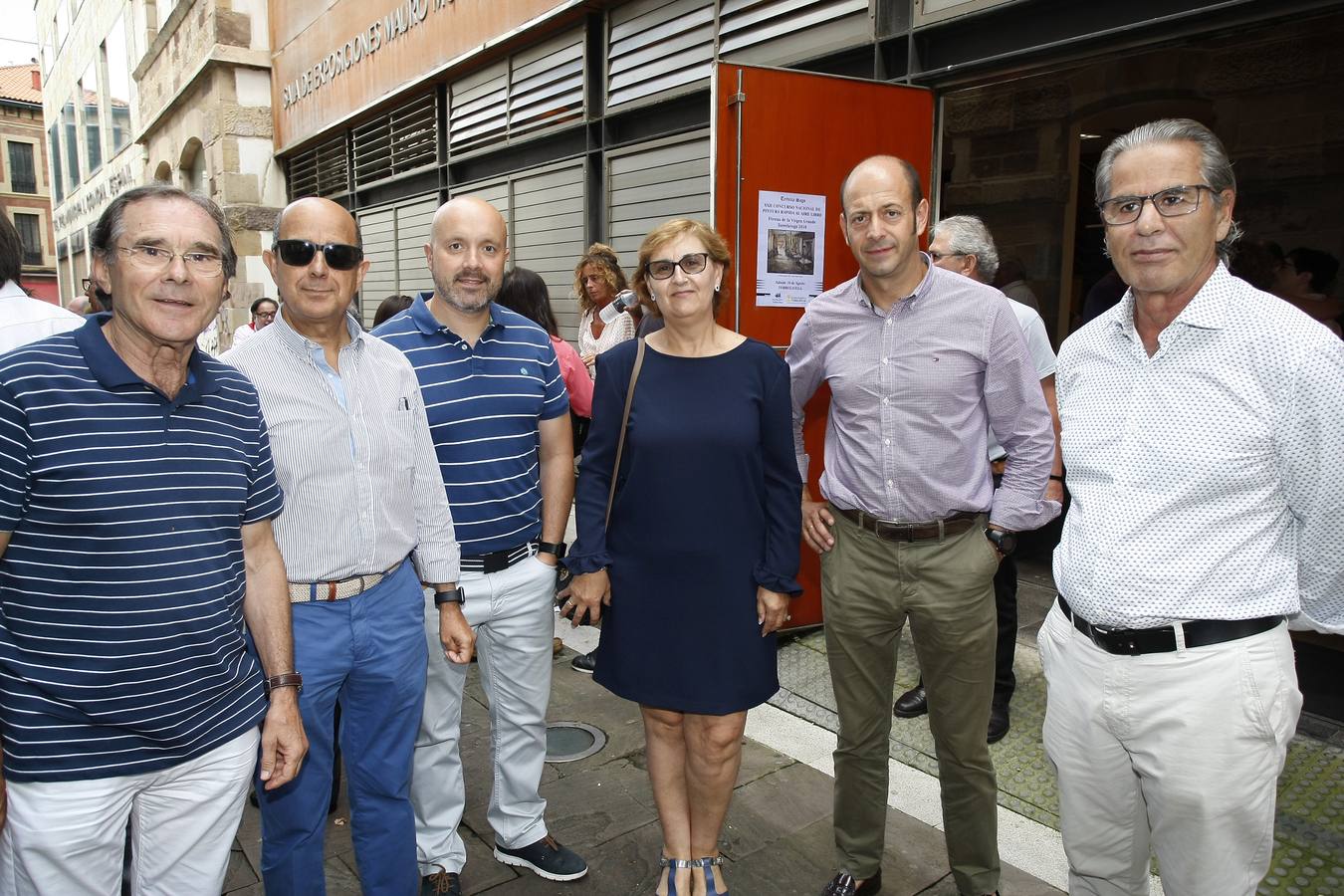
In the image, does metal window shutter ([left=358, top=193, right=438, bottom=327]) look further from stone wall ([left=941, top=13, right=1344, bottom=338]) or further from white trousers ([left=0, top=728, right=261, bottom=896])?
white trousers ([left=0, top=728, right=261, bottom=896])

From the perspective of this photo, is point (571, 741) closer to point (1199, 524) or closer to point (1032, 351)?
point (1032, 351)

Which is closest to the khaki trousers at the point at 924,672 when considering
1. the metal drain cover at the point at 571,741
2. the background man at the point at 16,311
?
the metal drain cover at the point at 571,741

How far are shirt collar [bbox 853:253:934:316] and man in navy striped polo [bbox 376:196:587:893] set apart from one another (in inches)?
41.3

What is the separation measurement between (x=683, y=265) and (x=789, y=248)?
2182mm

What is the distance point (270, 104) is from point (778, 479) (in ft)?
47.1

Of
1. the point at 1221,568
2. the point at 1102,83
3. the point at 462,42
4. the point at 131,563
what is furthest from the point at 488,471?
the point at 1102,83

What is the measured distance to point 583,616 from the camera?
9.16 feet

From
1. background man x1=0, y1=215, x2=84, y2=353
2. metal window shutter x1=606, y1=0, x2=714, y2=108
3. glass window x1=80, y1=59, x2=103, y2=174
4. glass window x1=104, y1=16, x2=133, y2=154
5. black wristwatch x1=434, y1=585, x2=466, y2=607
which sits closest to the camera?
background man x1=0, y1=215, x2=84, y2=353

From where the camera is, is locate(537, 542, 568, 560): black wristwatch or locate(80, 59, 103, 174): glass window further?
locate(80, 59, 103, 174): glass window

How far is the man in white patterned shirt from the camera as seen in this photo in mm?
1787

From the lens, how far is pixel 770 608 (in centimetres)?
265

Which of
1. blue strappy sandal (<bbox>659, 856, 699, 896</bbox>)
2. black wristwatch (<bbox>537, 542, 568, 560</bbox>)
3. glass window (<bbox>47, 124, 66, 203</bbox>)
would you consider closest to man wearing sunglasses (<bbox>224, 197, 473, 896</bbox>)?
black wristwatch (<bbox>537, 542, 568, 560</bbox>)

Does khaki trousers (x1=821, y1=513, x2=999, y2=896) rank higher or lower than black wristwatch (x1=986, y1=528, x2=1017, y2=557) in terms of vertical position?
lower

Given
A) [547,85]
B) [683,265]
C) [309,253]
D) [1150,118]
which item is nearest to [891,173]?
[683,265]
